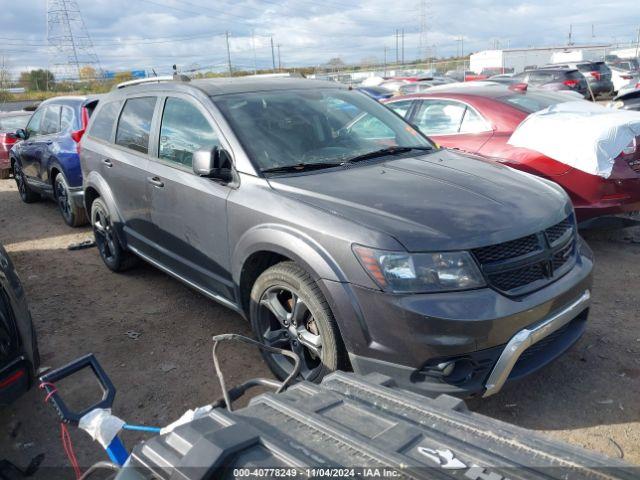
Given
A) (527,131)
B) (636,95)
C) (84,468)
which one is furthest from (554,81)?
(84,468)

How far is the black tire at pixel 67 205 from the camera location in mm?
6961

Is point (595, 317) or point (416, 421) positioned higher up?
point (416, 421)

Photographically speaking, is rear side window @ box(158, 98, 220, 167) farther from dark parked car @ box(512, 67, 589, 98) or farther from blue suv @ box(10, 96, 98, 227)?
dark parked car @ box(512, 67, 589, 98)

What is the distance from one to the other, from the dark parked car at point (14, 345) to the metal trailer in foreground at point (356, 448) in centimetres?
154

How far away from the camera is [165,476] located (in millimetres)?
1328

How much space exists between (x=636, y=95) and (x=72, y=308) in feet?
33.0

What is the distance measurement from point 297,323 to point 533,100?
14.5 feet

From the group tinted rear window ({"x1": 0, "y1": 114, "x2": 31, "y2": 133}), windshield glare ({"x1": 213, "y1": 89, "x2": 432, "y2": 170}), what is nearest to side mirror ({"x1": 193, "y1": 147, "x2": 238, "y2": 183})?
windshield glare ({"x1": 213, "y1": 89, "x2": 432, "y2": 170})

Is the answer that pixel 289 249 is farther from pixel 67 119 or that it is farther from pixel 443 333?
pixel 67 119

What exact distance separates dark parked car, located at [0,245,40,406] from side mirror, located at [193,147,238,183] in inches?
47.9

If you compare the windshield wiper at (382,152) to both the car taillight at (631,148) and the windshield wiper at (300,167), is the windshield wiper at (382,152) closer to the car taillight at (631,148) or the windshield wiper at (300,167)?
the windshield wiper at (300,167)

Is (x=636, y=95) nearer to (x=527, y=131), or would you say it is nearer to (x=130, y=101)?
(x=527, y=131)

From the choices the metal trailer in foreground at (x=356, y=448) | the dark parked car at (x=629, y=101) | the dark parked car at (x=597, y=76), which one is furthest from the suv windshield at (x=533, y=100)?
the dark parked car at (x=597, y=76)

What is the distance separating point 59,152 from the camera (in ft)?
22.4
